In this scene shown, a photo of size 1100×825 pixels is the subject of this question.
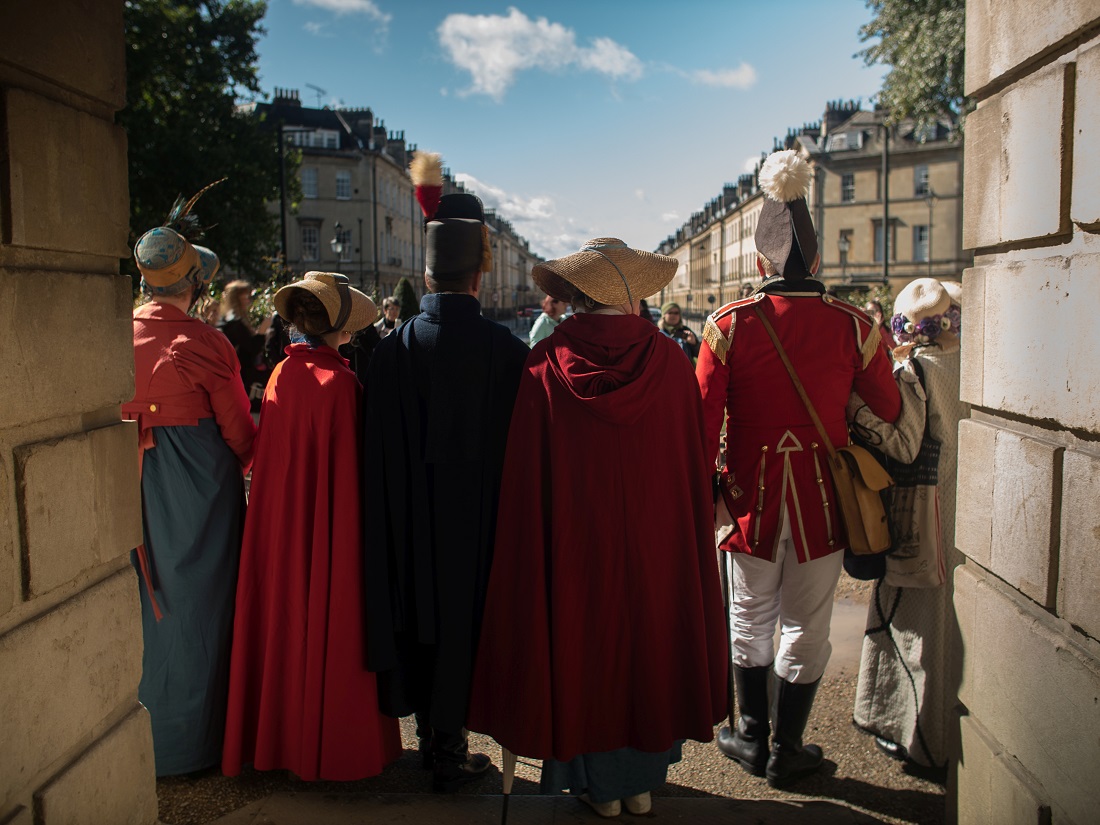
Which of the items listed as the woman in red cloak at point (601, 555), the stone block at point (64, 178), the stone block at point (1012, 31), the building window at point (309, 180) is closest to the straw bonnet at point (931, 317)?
the stone block at point (1012, 31)

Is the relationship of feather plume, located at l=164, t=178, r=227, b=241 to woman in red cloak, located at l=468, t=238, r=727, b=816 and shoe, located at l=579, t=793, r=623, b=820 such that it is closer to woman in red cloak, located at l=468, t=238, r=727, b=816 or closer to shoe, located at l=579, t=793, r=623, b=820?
woman in red cloak, located at l=468, t=238, r=727, b=816

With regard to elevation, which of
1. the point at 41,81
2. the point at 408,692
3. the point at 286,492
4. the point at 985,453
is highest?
the point at 41,81

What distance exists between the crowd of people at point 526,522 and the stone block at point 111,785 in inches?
27.1

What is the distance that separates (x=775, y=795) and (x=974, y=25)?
2.89m

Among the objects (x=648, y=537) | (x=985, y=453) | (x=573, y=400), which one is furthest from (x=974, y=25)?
(x=648, y=537)

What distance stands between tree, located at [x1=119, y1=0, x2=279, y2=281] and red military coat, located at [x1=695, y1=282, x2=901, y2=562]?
22.3 metres

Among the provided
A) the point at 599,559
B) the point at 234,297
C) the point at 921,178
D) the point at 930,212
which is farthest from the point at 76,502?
the point at 921,178

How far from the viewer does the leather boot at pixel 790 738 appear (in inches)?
137

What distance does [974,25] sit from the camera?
2768 millimetres

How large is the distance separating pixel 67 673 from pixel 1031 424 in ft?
8.95

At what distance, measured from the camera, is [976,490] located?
2.80m

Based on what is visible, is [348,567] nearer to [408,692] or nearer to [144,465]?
[408,692]

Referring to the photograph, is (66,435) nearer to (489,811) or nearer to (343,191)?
(489,811)

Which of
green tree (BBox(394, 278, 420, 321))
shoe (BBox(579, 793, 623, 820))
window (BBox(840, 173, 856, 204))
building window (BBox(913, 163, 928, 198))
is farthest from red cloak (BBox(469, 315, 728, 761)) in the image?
building window (BBox(913, 163, 928, 198))
